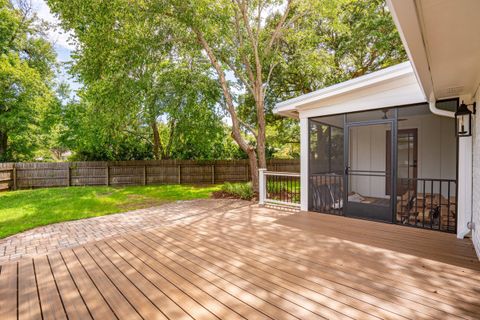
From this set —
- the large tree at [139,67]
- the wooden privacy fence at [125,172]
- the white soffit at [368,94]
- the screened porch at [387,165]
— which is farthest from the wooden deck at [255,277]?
the wooden privacy fence at [125,172]

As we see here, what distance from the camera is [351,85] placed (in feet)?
15.4

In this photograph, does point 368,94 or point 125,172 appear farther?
point 125,172

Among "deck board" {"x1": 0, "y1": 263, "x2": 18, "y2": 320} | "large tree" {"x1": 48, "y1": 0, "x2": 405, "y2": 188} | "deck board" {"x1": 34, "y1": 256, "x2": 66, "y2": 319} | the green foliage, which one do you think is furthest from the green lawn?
"large tree" {"x1": 48, "y1": 0, "x2": 405, "y2": 188}

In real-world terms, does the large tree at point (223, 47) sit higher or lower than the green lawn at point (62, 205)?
higher

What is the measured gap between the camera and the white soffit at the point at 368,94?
4148mm

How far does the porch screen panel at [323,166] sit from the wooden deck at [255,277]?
144cm

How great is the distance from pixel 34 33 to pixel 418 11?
19.6 m

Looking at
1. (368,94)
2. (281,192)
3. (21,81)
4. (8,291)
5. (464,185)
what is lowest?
(8,291)

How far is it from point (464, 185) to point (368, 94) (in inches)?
82.3

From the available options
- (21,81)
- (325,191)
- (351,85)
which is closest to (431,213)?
(325,191)

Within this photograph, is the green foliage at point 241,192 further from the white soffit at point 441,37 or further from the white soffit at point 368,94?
the white soffit at point 441,37

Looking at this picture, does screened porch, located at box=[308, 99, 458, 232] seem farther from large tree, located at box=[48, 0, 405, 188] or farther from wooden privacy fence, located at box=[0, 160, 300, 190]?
wooden privacy fence, located at box=[0, 160, 300, 190]

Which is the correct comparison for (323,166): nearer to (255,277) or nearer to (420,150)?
(420,150)

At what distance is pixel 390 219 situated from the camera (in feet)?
14.9
